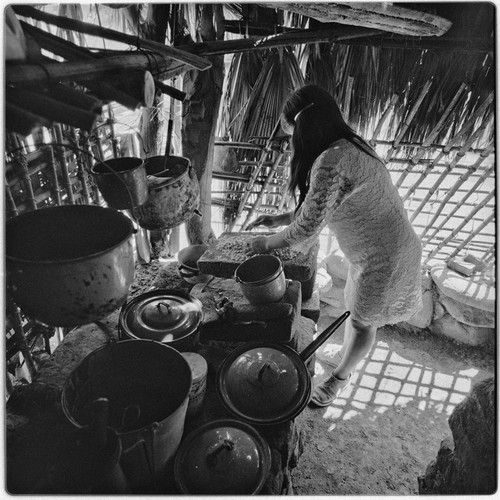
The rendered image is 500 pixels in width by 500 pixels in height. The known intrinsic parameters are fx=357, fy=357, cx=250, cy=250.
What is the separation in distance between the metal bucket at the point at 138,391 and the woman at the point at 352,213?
983 mm

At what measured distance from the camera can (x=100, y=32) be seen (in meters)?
1.20

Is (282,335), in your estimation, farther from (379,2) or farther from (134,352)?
(379,2)

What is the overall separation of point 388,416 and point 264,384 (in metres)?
2.02

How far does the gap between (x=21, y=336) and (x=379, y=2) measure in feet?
7.81

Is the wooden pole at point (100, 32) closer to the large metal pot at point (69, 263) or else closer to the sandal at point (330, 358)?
the large metal pot at point (69, 263)

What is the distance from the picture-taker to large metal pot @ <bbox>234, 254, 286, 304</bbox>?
5.96 ft

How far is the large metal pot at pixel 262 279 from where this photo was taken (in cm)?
182

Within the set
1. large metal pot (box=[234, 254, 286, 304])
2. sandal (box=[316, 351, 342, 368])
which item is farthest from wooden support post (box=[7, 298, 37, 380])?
sandal (box=[316, 351, 342, 368])

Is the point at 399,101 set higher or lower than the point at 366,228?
higher

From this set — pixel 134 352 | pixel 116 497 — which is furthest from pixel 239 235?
pixel 116 497

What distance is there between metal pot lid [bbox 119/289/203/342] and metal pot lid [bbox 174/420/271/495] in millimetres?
457

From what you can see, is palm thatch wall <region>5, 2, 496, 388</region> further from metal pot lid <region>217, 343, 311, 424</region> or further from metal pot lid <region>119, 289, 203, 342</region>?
metal pot lid <region>217, 343, 311, 424</region>

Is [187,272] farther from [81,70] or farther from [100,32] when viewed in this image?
[81,70]

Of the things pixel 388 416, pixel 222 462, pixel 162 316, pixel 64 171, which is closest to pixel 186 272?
pixel 162 316
